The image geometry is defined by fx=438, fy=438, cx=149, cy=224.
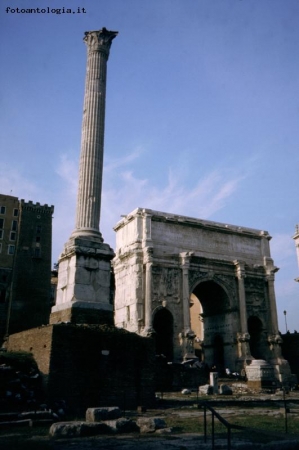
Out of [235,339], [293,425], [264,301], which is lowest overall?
[293,425]

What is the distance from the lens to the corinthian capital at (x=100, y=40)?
19483 millimetres

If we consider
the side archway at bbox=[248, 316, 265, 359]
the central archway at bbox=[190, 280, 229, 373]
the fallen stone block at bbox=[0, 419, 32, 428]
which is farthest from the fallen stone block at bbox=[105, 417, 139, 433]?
the side archway at bbox=[248, 316, 265, 359]

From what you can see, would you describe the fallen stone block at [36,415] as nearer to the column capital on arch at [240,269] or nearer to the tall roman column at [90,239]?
the tall roman column at [90,239]

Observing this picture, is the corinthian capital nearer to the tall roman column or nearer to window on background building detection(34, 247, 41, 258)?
the tall roman column

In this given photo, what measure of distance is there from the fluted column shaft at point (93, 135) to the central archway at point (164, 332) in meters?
17.7

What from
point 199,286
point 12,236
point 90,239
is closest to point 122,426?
point 90,239

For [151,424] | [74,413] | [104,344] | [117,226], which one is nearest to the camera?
[151,424]

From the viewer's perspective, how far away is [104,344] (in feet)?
43.5

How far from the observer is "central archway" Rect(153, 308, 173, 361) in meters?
32.6

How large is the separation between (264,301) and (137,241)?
12.6 m

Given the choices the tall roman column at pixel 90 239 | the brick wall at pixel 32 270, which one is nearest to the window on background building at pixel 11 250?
the brick wall at pixel 32 270

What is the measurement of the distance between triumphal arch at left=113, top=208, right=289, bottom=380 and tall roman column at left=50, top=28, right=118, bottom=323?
15593mm

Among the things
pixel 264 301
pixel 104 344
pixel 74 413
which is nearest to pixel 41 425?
pixel 74 413

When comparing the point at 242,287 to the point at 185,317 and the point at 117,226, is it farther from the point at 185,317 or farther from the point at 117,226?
the point at 117,226
